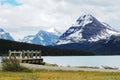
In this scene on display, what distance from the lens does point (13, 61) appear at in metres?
44.8

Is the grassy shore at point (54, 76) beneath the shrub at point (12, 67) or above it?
beneath

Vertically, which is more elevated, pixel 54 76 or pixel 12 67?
pixel 12 67

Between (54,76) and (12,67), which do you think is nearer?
(54,76)

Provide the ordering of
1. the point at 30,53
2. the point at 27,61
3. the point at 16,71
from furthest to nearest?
the point at 30,53 < the point at 27,61 < the point at 16,71

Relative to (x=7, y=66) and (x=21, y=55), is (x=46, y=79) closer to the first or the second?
(x=7, y=66)

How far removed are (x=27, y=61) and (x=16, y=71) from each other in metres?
20.2

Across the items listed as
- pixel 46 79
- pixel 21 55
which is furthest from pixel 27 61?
pixel 46 79

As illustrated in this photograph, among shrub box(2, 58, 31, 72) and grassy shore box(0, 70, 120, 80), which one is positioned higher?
shrub box(2, 58, 31, 72)

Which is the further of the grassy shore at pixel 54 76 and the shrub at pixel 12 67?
the shrub at pixel 12 67

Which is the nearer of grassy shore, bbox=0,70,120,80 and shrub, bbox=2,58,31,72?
grassy shore, bbox=0,70,120,80

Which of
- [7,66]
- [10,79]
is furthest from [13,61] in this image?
[10,79]

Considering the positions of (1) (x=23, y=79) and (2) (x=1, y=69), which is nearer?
(1) (x=23, y=79)

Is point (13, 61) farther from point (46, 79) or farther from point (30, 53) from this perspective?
point (30, 53)

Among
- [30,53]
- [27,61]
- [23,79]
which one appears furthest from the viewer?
[30,53]
